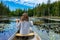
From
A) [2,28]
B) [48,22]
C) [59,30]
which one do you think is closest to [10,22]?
[2,28]

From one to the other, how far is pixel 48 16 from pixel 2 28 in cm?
150

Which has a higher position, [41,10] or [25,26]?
[41,10]

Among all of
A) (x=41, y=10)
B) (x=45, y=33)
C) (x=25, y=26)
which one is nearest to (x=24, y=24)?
(x=25, y=26)

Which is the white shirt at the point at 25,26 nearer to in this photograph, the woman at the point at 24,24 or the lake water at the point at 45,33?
the woman at the point at 24,24

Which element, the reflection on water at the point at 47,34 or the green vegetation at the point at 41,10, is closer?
the reflection on water at the point at 47,34

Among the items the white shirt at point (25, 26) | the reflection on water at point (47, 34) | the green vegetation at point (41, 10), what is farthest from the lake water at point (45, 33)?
the white shirt at point (25, 26)

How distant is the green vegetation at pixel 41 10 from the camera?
5.72 metres

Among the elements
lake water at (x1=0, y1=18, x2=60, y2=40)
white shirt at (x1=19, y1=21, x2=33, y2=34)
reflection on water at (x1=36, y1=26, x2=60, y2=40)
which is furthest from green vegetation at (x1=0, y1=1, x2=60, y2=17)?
white shirt at (x1=19, y1=21, x2=33, y2=34)

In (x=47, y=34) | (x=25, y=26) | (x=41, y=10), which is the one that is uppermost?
(x=41, y=10)

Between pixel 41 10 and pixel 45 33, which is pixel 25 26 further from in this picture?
pixel 41 10

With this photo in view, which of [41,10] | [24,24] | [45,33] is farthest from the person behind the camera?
[41,10]

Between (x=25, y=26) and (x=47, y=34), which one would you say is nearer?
(x=25, y=26)

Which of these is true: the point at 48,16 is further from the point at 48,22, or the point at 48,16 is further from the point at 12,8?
the point at 12,8

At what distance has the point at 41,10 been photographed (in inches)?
233
